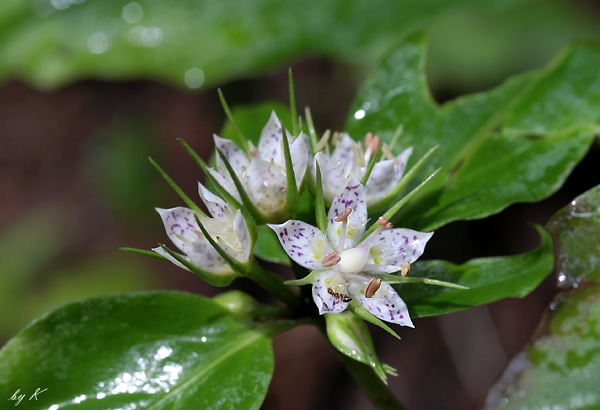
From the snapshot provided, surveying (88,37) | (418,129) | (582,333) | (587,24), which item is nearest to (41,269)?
(88,37)

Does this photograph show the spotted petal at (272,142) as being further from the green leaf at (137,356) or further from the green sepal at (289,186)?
the green leaf at (137,356)

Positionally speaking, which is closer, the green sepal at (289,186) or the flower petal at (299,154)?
the green sepal at (289,186)

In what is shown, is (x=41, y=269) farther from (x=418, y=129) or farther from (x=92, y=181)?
(x=418, y=129)

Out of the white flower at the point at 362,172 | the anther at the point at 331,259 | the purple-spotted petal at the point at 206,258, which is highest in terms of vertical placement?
the purple-spotted petal at the point at 206,258

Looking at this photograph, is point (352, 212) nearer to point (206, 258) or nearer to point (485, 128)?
point (206, 258)

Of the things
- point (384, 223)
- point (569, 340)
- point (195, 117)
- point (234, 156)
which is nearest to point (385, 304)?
point (384, 223)

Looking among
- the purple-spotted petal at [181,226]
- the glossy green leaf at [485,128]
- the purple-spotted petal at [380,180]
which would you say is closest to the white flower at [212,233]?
the purple-spotted petal at [181,226]

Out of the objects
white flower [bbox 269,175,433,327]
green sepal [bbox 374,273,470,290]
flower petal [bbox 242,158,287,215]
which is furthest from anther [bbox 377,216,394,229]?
flower petal [bbox 242,158,287,215]
